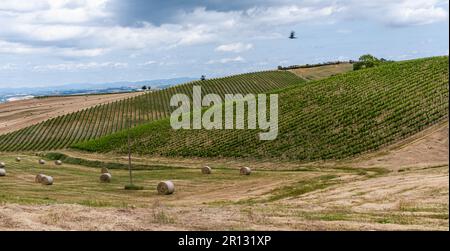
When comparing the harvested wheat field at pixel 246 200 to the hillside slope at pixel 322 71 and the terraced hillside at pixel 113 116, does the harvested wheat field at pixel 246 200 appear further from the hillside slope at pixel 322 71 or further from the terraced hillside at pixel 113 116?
the hillside slope at pixel 322 71

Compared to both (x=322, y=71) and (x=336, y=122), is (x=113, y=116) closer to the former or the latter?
(x=336, y=122)

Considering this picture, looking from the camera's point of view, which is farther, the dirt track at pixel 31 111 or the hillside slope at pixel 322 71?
the hillside slope at pixel 322 71

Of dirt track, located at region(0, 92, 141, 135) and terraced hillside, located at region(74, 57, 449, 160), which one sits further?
dirt track, located at region(0, 92, 141, 135)

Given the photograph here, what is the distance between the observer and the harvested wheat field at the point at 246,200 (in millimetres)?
16072

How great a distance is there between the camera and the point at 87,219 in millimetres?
16547

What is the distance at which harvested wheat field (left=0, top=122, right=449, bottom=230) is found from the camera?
633 inches

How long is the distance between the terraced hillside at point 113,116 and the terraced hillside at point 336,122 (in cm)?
1204

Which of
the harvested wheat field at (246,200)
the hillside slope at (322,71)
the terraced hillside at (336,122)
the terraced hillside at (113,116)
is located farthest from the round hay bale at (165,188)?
the hillside slope at (322,71)

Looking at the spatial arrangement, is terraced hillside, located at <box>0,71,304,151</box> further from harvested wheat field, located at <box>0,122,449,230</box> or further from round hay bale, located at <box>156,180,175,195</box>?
round hay bale, located at <box>156,180,175,195</box>

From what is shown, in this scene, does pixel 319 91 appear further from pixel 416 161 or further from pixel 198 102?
pixel 198 102

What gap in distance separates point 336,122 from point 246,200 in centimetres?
3371

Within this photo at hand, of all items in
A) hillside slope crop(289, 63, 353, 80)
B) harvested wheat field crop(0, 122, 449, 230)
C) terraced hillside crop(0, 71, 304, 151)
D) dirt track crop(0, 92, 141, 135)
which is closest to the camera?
harvested wheat field crop(0, 122, 449, 230)

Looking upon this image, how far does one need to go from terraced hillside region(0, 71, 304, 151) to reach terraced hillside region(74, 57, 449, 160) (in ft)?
39.5

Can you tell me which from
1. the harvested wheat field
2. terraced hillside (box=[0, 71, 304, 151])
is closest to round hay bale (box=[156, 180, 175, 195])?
the harvested wheat field
